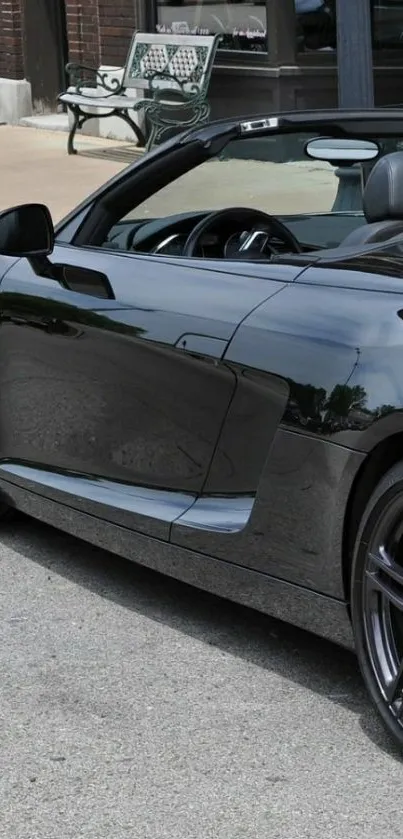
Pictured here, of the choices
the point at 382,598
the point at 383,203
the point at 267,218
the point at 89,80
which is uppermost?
the point at 383,203

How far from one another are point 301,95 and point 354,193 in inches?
289

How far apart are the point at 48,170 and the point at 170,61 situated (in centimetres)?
171

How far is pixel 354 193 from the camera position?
580cm

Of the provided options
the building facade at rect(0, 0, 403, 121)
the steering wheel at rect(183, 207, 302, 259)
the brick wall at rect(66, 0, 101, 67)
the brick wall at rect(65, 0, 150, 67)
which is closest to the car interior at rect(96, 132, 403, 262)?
the steering wheel at rect(183, 207, 302, 259)

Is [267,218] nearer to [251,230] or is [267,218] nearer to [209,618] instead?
[251,230]

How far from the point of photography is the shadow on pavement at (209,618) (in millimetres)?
3682

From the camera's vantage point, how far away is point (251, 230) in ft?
14.8

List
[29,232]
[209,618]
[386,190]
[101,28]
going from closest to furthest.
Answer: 1. [386,190]
2. [209,618]
3. [29,232]
4. [101,28]

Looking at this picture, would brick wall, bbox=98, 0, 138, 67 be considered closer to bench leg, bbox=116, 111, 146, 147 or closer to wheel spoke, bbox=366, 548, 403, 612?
bench leg, bbox=116, 111, 146, 147

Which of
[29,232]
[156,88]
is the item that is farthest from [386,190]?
[156,88]

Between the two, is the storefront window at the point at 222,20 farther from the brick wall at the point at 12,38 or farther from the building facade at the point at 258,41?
the brick wall at the point at 12,38

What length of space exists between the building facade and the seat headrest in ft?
27.1

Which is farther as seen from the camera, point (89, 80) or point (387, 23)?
point (89, 80)

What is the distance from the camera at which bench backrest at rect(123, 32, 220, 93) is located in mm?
13281
